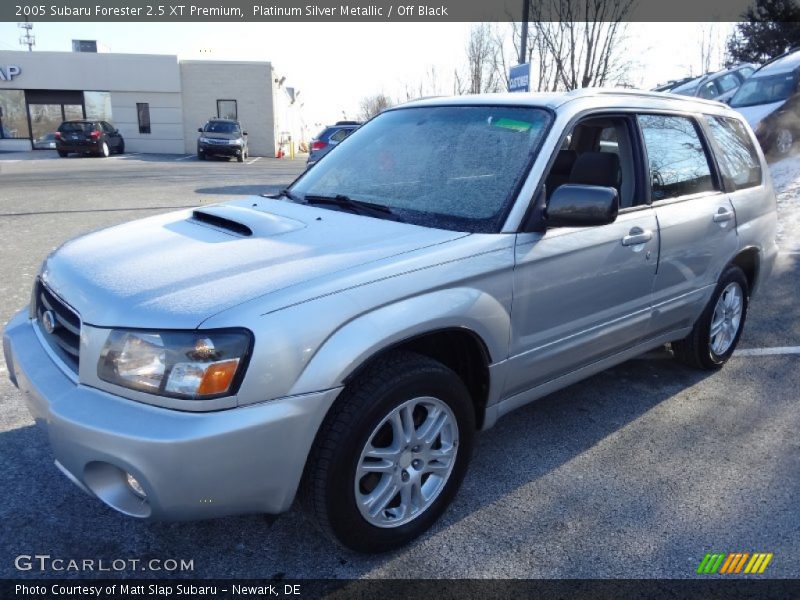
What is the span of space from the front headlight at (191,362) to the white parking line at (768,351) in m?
4.23

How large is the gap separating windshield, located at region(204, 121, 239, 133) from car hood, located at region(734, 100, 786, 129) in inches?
839

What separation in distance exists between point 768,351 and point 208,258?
4.39 m

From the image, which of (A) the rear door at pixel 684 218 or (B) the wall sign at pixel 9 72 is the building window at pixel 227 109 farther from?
(A) the rear door at pixel 684 218

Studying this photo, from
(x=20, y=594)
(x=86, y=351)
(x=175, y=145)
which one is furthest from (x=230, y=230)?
(x=175, y=145)

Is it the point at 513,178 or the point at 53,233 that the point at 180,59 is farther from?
the point at 513,178

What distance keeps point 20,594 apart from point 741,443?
11.6ft

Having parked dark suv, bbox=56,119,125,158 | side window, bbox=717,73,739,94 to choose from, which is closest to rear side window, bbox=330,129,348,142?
side window, bbox=717,73,739,94

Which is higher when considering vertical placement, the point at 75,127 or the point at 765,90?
the point at 765,90

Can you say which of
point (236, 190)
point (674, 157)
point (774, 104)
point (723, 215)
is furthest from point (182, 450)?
point (774, 104)

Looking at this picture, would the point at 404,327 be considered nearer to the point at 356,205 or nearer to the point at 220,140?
the point at 356,205

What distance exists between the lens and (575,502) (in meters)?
3.02

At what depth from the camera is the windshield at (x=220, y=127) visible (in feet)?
93.5

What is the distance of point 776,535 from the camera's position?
278 centimetres

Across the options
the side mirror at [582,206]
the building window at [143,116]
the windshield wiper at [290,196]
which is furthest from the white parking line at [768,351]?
the building window at [143,116]
